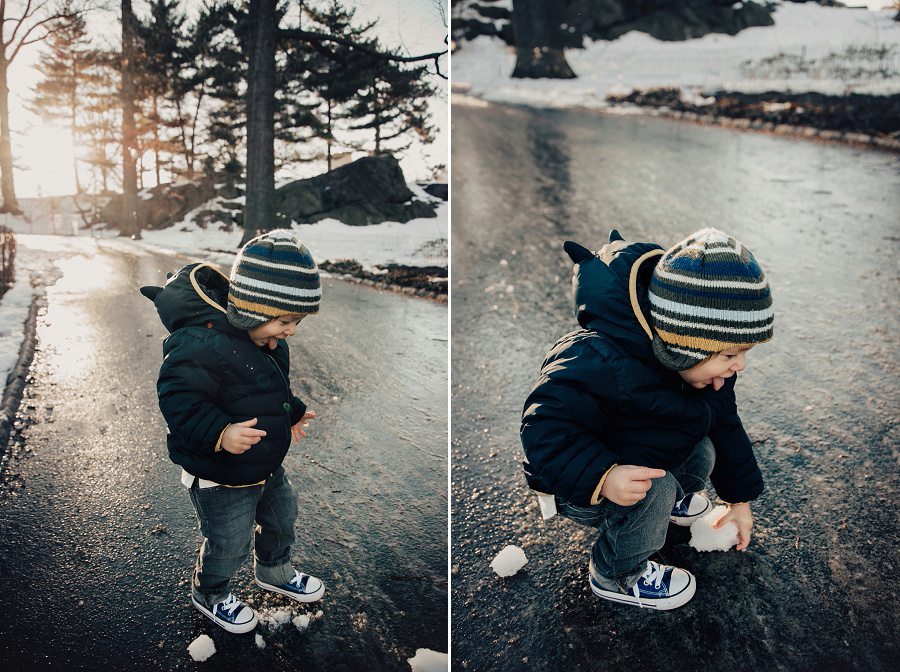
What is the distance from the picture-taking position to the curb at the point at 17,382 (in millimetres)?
2283

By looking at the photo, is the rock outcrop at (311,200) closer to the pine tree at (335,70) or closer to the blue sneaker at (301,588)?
the pine tree at (335,70)

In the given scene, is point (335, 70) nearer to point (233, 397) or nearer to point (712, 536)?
point (233, 397)

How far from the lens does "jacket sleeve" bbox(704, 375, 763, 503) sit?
1.74 m

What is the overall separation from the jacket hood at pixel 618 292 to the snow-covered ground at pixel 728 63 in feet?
37.5

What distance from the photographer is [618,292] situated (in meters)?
1.56

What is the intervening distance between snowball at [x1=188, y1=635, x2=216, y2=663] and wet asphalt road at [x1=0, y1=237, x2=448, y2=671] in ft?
0.05

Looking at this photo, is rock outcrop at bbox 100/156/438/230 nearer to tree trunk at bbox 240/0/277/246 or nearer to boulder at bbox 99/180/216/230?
boulder at bbox 99/180/216/230

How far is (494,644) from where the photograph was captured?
1.59 metres

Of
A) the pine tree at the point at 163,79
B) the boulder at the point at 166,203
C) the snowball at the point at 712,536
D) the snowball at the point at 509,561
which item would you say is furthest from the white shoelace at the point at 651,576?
the boulder at the point at 166,203

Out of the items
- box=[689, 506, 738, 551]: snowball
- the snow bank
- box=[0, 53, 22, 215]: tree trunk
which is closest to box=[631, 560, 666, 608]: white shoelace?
box=[689, 506, 738, 551]: snowball

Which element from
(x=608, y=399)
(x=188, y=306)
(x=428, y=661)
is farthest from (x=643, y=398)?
(x=188, y=306)

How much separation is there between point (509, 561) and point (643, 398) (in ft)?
2.05

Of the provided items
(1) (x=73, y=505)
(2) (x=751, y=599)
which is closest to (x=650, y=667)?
(2) (x=751, y=599)

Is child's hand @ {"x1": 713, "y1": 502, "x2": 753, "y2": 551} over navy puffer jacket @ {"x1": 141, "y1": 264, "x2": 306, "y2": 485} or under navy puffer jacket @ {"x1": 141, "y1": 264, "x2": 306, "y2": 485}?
under
